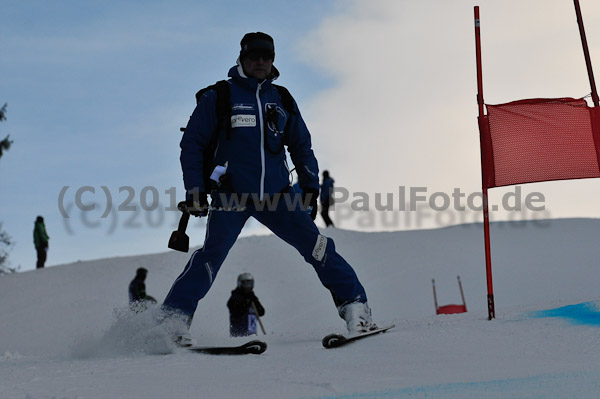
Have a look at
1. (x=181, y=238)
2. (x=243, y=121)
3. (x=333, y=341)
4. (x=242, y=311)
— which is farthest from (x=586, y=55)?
(x=242, y=311)

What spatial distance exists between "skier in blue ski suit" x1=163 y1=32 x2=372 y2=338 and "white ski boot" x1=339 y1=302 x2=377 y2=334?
1cm

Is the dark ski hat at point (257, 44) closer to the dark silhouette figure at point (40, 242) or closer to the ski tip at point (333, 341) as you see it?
Result: the ski tip at point (333, 341)

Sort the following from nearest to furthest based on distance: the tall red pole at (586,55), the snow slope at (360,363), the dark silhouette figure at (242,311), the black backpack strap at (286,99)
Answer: the snow slope at (360,363)
the black backpack strap at (286,99)
the tall red pole at (586,55)
the dark silhouette figure at (242,311)

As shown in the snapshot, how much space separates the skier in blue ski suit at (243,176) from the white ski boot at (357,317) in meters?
0.01

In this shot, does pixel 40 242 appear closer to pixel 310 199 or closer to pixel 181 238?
pixel 181 238


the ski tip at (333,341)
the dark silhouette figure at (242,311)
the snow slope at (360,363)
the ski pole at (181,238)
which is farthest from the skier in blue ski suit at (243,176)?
the dark silhouette figure at (242,311)

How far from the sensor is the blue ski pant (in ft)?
14.6

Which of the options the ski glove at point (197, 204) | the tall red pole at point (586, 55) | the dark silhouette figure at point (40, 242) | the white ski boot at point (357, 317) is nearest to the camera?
the ski glove at point (197, 204)

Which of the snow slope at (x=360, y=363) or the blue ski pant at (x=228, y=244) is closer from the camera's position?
the snow slope at (x=360, y=363)

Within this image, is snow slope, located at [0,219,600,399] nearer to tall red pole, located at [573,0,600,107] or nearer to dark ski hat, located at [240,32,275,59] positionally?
tall red pole, located at [573,0,600,107]

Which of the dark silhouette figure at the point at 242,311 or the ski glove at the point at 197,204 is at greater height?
the ski glove at the point at 197,204

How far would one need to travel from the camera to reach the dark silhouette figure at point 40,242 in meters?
18.5

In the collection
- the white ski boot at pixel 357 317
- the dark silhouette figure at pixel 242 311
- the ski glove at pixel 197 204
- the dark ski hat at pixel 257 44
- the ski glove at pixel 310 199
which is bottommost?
the white ski boot at pixel 357 317

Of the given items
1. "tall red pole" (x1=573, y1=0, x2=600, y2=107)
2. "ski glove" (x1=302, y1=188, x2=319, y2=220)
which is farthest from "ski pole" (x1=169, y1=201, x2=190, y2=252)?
"tall red pole" (x1=573, y1=0, x2=600, y2=107)
